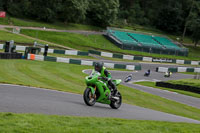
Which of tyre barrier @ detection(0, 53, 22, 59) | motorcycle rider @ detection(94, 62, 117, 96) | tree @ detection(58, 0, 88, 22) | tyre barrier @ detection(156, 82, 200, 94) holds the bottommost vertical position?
tyre barrier @ detection(156, 82, 200, 94)

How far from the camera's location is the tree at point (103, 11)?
252 ft

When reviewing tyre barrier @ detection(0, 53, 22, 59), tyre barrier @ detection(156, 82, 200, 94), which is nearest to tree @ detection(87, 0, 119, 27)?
tyre barrier @ detection(0, 53, 22, 59)

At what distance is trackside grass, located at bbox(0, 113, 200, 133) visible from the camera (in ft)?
23.2

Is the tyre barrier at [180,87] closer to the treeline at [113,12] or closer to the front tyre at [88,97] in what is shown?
the front tyre at [88,97]

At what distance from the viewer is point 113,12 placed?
77.3 m

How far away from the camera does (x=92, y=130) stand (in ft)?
25.0

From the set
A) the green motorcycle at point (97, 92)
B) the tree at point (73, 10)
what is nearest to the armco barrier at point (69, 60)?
the green motorcycle at point (97, 92)

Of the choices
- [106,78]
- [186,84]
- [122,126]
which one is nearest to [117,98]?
[106,78]

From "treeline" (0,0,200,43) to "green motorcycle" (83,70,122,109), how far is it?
56.1m

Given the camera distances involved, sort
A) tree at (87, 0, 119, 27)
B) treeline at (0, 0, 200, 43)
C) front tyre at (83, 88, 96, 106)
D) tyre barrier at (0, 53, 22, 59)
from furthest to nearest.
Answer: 1. tree at (87, 0, 119, 27)
2. treeline at (0, 0, 200, 43)
3. tyre barrier at (0, 53, 22, 59)
4. front tyre at (83, 88, 96, 106)

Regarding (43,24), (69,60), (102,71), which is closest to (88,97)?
(102,71)

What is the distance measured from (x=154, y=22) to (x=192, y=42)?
13.0 meters

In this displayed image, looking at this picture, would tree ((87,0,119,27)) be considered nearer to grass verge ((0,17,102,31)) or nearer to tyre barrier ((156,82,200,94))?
grass verge ((0,17,102,31))

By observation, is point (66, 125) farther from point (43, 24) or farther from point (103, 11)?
point (103, 11)
